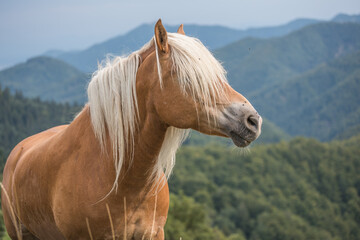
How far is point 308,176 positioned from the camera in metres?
98.5

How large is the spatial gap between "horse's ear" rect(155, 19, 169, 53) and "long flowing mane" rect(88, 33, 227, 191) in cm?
5

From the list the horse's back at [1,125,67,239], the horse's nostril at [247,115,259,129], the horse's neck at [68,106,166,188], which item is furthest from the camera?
the horse's back at [1,125,67,239]

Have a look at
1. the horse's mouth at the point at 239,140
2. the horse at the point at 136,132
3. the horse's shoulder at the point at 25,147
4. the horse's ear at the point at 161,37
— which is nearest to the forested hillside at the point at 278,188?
the horse's shoulder at the point at 25,147

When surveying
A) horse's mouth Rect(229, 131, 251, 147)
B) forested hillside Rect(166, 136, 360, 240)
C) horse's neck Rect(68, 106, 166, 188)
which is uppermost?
horse's mouth Rect(229, 131, 251, 147)

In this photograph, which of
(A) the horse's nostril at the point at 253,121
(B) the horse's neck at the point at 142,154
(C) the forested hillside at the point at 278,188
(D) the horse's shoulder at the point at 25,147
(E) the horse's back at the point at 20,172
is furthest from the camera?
(C) the forested hillside at the point at 278,188

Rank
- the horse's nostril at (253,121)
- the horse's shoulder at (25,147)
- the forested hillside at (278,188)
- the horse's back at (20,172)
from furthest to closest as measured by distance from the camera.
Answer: the forested hillside at (278,188)
the horse's shoulder at (25,147)
the horse's back at (20,172)
the horse's nostril at (253,121)

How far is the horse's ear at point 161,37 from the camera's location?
2504 mm

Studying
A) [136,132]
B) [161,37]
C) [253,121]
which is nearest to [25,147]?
[136,132]

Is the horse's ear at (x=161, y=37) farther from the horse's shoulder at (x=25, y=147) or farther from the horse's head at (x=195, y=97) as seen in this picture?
the horse's shoulder at (x=25, y=147)

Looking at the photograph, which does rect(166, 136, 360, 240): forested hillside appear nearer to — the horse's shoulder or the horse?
the horse's shoulder

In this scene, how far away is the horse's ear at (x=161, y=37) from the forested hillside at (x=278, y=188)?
199 ft

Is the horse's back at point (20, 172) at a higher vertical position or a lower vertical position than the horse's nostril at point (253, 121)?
lower

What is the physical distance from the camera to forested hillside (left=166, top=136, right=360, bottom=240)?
74812 mm

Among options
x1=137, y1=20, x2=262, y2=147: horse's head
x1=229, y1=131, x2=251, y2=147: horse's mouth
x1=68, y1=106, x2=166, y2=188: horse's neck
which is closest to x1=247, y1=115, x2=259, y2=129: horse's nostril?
x1=137, y1=20, x2=262, y2=147: horse's head
